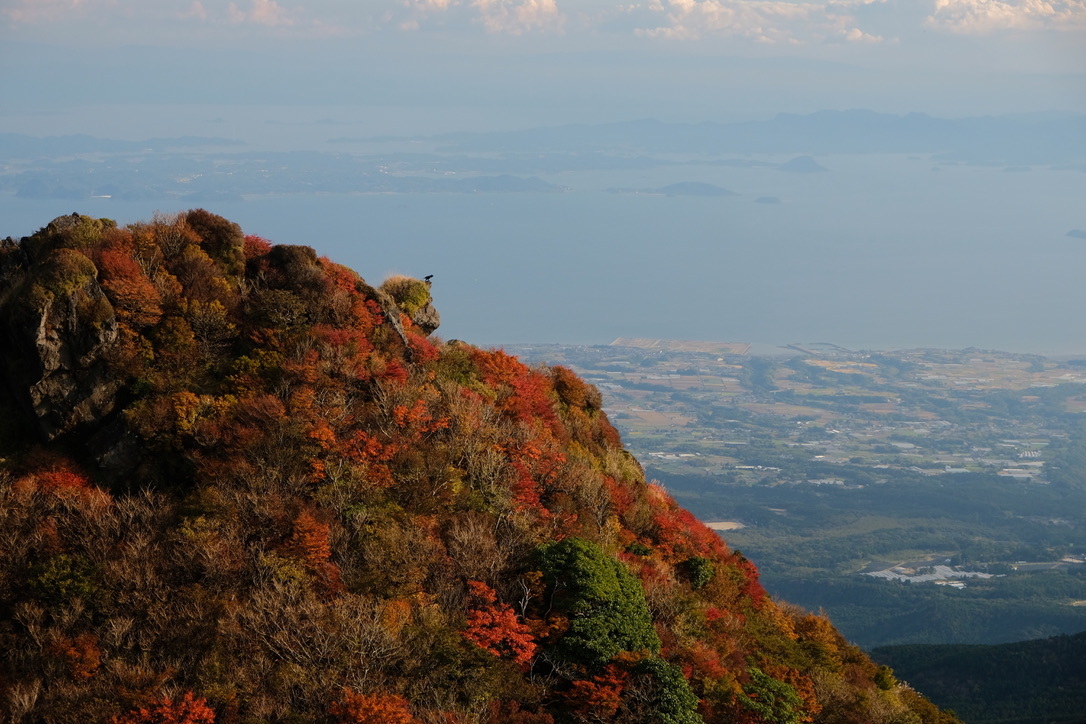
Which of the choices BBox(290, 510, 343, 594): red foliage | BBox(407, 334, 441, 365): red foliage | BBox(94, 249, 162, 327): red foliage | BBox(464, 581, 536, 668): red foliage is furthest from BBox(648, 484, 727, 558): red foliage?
BBox(94, 249, 162, 327): red foliage

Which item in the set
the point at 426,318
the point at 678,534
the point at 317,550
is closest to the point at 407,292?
the point at 426,318

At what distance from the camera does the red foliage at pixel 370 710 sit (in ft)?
76.9

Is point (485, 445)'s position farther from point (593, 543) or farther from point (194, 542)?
point (194, 542)

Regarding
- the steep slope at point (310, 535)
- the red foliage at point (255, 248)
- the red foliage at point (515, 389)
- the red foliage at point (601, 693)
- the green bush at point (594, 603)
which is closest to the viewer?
the steep slope at point (310, 535)

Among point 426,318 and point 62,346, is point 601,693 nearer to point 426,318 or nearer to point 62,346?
point 62,346

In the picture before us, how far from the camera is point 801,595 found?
456 feet

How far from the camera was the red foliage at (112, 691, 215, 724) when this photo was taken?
22.7 m

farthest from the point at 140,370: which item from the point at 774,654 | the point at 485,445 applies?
the point at 774,654

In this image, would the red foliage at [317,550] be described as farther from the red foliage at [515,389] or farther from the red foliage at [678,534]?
the red foliage at [678,534]

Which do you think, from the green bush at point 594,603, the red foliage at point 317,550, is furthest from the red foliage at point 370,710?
the green bush at point 594,603

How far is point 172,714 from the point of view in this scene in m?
22.8

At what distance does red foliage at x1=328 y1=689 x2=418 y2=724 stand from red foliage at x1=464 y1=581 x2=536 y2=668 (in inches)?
132

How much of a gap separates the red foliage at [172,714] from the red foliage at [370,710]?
268 cm

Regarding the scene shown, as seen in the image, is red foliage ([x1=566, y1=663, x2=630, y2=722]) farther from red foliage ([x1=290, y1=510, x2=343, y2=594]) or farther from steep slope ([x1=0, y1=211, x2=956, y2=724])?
red foliage ([x1=290, y1=510, x2=343, y2=594])
